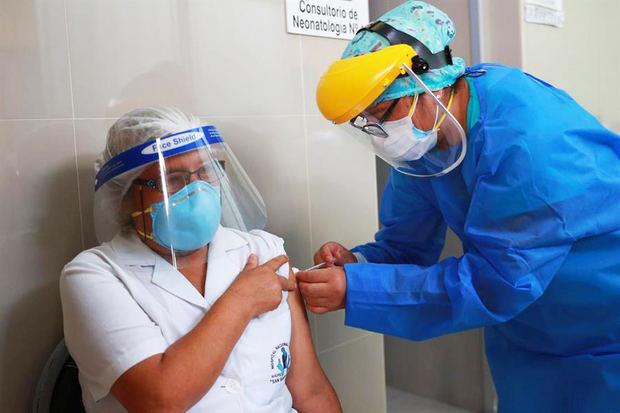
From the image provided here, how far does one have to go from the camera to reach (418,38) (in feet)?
4.36

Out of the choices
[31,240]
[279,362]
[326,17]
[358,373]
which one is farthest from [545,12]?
[31,240]

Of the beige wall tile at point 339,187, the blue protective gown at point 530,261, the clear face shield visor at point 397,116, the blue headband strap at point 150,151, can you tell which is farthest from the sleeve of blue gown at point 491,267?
the beige wall tile at point 339,187

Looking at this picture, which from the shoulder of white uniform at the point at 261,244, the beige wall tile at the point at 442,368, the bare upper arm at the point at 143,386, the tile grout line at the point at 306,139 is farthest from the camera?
the beige wall tile at the point at 442,368

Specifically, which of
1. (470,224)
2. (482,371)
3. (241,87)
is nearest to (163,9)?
(241,87)

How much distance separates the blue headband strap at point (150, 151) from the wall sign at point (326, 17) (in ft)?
2.81

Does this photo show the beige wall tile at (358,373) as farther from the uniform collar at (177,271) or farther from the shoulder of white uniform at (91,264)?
the shoulder of white uniform at (91,264)

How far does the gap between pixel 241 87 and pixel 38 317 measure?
2.85 feet

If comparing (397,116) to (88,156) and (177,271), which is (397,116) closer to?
(177,271)

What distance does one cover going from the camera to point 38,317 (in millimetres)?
1463

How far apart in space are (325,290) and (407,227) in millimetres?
408

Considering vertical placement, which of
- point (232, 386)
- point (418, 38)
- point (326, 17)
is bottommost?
point (232, 386)

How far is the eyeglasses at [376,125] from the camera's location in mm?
1344

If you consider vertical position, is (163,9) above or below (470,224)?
above

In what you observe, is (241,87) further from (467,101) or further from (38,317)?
(38,317)
